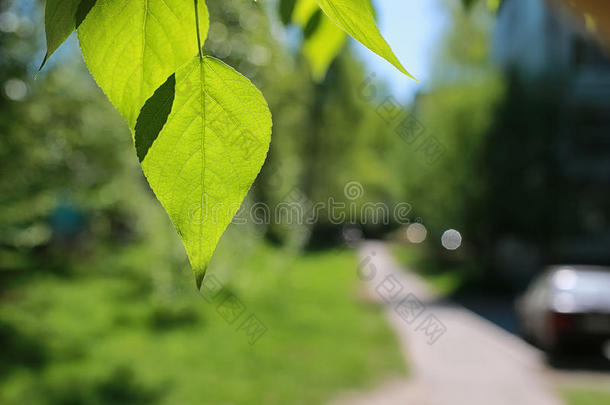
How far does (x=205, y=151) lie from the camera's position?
0.73ft

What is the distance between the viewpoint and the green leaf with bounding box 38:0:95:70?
236 mm

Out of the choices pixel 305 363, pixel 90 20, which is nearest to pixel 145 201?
pixel 305 363

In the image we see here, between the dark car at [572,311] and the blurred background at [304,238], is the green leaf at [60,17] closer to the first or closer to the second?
the blurred background at [304,238]

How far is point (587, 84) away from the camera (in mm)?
10266

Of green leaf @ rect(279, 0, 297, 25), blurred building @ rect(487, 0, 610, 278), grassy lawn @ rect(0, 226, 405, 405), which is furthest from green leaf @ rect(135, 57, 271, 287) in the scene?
blurred building @ rect(487, 0, 610, 278)

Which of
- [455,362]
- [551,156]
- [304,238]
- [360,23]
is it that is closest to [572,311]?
[455,362]

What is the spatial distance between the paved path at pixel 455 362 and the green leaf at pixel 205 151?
3.98 meters

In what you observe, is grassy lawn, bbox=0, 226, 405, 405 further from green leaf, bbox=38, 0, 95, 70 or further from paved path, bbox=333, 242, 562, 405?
green leaf, bbox=38, 0, 95, 70

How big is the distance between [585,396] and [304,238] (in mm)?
5048

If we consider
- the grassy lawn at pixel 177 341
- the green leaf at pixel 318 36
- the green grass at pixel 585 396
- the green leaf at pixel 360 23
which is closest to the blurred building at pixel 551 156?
the grassy lawn at pixel 177 341

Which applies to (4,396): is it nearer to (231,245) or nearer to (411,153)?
(231,245)

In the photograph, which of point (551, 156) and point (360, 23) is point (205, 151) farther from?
point (551, 156)

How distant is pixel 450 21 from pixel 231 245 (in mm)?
7001

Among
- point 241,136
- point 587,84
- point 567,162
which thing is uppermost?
point 587,84
